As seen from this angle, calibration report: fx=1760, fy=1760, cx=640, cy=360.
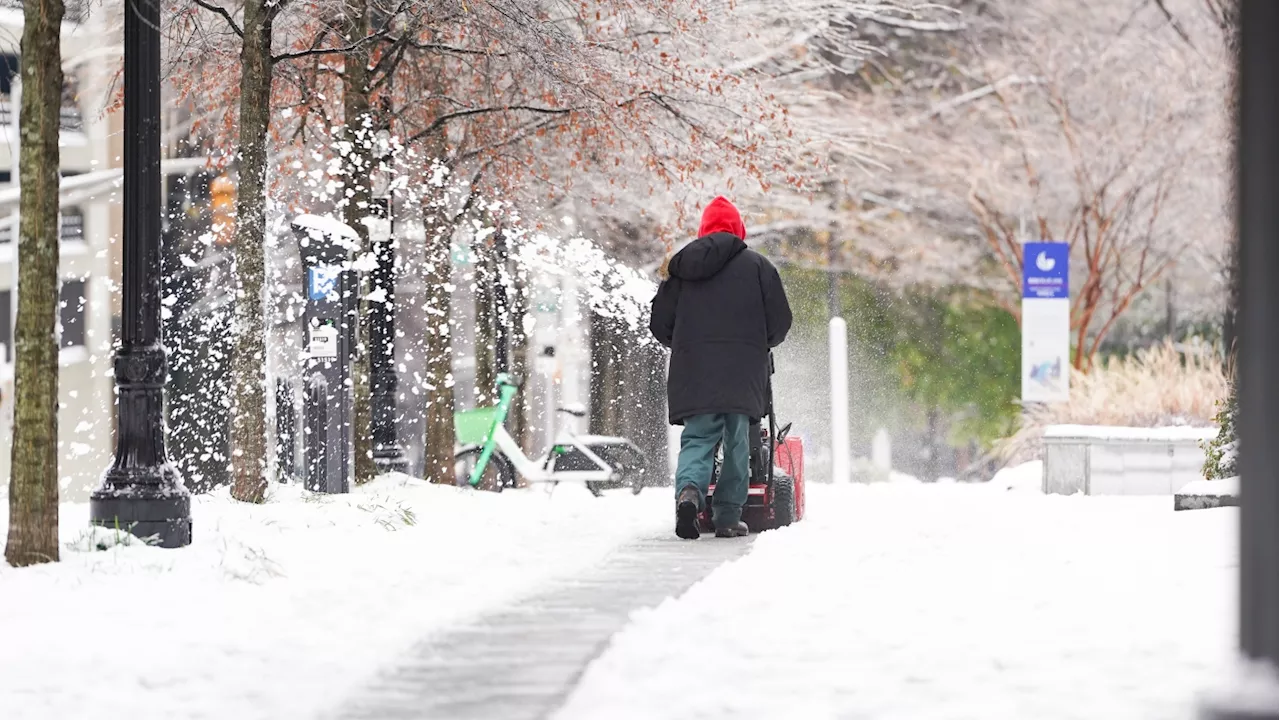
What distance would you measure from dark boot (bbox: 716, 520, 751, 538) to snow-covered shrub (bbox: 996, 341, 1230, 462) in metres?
8.25

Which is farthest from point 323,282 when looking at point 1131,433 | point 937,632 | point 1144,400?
point 1144,400

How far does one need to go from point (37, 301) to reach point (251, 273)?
336cm

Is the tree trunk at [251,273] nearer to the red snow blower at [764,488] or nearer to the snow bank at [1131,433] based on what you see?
the red snow blower at [764,488]

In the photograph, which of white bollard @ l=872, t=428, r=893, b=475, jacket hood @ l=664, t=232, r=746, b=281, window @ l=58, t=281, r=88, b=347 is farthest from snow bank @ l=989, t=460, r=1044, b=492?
window @ l=58, t=281, r=88, b=347

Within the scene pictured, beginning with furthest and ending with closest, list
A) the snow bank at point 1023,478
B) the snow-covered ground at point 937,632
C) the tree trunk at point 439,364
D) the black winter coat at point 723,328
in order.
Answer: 1. the snow bank at point 1023,478
2. the tree trunk at point 439,364
3. the black winter coat at point 723,328
4. the snow-covered ground at point 937,632

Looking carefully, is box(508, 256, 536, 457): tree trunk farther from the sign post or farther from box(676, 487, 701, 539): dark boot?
box(676, 487, 701, 539): dark boot

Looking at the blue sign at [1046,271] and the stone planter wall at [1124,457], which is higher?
the blue sign at [1046,271]

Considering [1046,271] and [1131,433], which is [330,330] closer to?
[1131,433]

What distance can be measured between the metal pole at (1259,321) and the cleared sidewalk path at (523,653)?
2.03 metres

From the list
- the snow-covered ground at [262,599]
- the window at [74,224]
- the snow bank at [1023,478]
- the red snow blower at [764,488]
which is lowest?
the snow bank at [1023,478]

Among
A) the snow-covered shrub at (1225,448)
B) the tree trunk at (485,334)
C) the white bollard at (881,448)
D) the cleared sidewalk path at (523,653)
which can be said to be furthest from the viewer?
the white bollard at (881,448)

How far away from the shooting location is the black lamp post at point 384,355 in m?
14.0

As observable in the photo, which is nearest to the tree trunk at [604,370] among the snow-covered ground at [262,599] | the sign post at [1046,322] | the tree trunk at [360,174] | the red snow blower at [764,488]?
the sign post at [1046,322]

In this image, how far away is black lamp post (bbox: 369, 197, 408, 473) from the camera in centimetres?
1402
